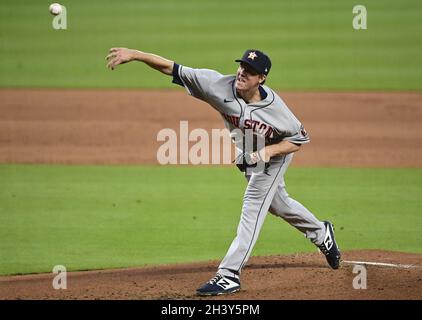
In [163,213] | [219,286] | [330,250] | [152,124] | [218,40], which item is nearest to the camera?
[219,286]

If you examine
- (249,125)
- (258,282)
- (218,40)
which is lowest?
(258,282)

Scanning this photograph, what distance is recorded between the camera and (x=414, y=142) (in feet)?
41.5

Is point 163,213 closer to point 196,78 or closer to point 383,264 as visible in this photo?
point 383,264

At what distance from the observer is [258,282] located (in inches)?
254

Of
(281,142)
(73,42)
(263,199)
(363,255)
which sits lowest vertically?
(363,255)

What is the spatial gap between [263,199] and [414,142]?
22.9 ft

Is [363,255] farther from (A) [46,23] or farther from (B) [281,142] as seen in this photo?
(A) [46,23]

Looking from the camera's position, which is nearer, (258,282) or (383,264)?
(258,282)

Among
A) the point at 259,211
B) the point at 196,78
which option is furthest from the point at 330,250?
the point at 196,78

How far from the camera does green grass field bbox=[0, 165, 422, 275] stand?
7746 mm

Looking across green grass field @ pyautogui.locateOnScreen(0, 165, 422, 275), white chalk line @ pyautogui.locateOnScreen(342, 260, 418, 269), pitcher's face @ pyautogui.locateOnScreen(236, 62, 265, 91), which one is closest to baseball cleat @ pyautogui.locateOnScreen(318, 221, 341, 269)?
white chalk line @ pyautogui.locateOnScreen(342, 260, 418, 269)

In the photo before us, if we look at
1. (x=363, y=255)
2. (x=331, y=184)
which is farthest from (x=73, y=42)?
(x=363, y=255)

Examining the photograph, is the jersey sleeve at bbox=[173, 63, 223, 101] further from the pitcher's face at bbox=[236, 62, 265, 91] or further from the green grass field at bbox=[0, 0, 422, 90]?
the green grass field at bbox=[0, 0, 422, 90]

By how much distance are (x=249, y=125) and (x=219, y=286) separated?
1.25 meters
